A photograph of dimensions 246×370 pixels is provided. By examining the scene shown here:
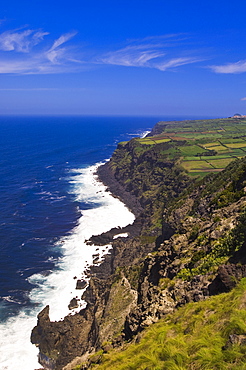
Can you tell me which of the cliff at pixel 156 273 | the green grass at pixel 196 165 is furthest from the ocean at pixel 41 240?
the green grass at pixel 196 165

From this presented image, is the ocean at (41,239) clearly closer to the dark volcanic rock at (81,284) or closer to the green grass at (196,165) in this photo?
the dark volcanic rock at (81,284)

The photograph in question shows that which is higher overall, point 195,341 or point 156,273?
point 195,341

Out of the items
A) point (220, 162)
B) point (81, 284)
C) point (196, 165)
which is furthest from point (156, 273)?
point (220, 162)

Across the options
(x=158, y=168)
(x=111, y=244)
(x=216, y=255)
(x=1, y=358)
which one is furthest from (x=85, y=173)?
(x=216, y=255)

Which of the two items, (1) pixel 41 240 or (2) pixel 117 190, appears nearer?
(1) pixel 41 240

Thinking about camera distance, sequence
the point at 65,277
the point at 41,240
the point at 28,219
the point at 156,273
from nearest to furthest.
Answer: the point at 156,273
the point at 65,277
the point at 41,240
the point at 28,219

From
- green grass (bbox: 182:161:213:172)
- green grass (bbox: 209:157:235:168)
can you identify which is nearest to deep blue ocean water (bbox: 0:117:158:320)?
green grass (bbox: 182:161:213:172)

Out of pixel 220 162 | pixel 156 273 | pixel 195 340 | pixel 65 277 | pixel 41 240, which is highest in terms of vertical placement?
pixel 220 162

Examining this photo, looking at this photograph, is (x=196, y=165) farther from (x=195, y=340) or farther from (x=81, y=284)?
(x=195, y=340)
